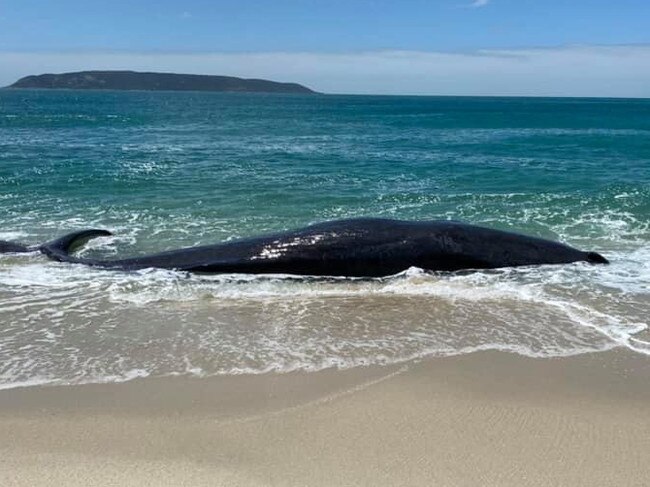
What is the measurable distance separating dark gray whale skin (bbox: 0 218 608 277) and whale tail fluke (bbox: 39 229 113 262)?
68 cm

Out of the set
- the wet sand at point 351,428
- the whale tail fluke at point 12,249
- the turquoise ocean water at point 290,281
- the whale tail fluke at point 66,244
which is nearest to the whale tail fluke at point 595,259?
the turquoise ocean water at point 290,281

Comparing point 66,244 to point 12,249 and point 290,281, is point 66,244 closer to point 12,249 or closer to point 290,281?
point 12,249

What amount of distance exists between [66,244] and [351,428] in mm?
8348

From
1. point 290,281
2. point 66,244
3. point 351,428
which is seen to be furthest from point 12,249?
point 351,428

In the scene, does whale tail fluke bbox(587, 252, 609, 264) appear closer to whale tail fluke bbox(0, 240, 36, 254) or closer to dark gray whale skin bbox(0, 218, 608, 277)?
dark gray whale skin bbox(0, 218, 608, 277)

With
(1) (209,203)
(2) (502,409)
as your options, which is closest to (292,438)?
(2) (502,409)

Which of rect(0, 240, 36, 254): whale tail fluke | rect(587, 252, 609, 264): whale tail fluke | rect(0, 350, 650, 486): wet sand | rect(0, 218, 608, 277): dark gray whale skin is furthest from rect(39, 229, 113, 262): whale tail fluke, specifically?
rect(587, 252, 609, 264): whale tail fluke

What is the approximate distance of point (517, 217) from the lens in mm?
17266

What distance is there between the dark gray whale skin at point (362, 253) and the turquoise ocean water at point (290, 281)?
255 millimetres

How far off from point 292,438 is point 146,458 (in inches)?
44.5

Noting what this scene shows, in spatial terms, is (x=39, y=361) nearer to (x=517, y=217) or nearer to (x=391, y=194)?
(x=517, y=217)

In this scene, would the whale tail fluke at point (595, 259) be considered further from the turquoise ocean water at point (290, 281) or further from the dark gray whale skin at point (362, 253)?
the dark gray whale skin at point (362, 253)

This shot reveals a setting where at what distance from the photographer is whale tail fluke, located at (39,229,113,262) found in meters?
11.7

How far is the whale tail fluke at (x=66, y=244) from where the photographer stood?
38.3ft
